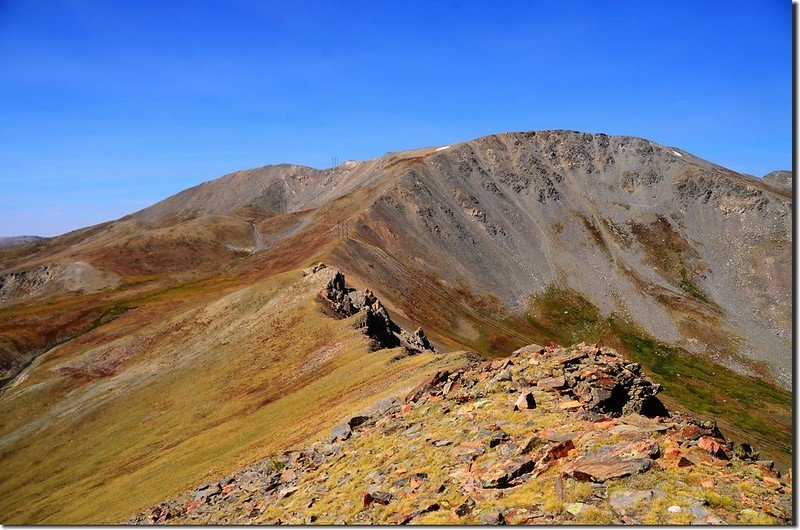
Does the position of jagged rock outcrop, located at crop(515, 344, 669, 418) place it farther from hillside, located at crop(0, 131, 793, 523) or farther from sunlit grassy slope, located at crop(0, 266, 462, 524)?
hillside, located at crop(0, 131, 793, 523)

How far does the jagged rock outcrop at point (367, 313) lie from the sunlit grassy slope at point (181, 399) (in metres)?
1.98

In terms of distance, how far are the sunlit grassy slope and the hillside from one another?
31cm

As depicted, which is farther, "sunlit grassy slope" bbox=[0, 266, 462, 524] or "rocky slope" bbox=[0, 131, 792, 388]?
"rocky slope" bbox=[0, 131, 792, 388]

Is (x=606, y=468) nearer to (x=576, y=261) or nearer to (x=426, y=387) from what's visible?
(x=426, y=387)

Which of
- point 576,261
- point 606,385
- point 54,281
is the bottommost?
point 606,385

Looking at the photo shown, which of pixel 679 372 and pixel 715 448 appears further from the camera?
pixel 679 372

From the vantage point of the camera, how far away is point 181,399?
2623 inches

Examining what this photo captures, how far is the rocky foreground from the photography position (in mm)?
15117

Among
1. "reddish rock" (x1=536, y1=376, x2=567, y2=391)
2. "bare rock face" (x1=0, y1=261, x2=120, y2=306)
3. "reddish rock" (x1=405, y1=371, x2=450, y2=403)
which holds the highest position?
"bare rock face" (x1=0, y1=261, x2=120, y2=306)

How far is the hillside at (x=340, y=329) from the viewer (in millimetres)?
51000

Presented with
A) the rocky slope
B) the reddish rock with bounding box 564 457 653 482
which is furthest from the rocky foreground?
the rocky slope

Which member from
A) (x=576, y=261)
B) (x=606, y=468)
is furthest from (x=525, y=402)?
(x=576, y=261)

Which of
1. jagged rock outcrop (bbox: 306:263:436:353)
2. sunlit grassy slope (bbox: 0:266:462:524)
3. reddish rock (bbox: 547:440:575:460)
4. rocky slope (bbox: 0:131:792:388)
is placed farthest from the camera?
rocky slope (bbox: 0:131:792:388)

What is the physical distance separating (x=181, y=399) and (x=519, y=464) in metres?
57.2
